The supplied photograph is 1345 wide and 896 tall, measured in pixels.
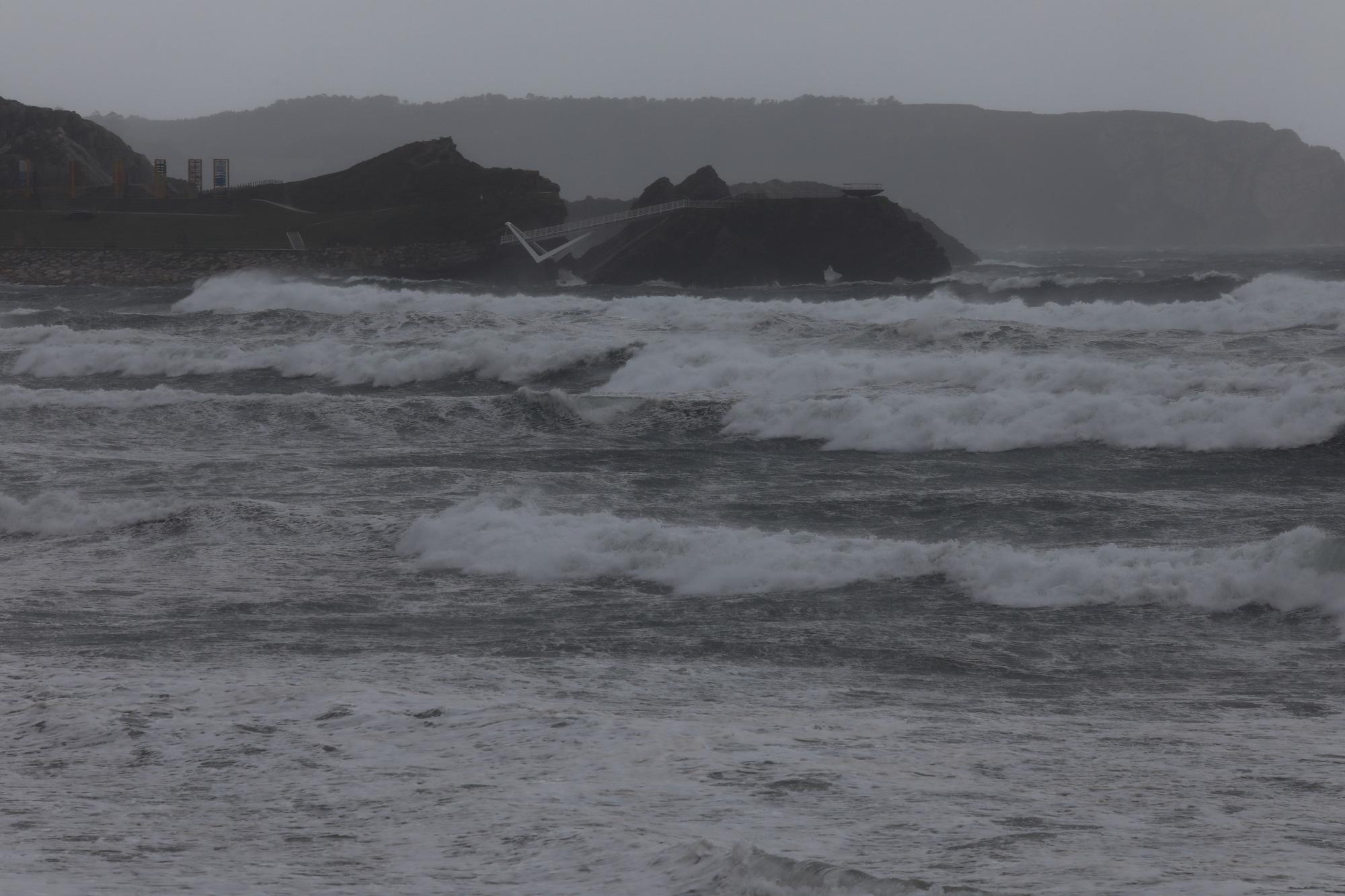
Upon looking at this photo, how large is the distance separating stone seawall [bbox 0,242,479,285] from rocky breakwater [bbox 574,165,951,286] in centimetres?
800

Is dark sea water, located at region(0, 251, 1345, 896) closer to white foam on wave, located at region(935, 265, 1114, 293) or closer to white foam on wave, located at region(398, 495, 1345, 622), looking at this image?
white foam on wave, located at region(398, 495, 1345, 622)

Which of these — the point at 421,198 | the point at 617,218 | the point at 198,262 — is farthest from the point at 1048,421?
the point at 421,198

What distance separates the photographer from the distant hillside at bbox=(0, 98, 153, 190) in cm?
8638

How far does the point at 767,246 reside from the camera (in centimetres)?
6625

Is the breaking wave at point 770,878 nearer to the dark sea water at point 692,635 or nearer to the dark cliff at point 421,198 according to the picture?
the dark sea water at point 692,635

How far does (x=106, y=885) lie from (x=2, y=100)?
4058 inches

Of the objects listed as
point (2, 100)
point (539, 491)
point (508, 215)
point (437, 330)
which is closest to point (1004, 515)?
point (539, 491)

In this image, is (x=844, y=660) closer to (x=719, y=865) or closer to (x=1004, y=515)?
(x=719, y=865)

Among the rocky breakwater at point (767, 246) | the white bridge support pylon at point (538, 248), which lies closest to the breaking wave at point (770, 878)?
the rocky breakwater at point (767, 246)

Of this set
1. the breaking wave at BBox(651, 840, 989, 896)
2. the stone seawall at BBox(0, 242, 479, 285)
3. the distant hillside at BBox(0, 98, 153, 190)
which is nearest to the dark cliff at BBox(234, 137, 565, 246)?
the stone seawall at BBox(0, 242, 479, 285)

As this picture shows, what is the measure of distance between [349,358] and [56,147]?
75.0 m

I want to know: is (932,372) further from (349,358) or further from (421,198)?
(421,198)

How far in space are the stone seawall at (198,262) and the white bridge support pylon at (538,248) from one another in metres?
2.65

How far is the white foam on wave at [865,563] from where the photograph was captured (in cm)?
990
